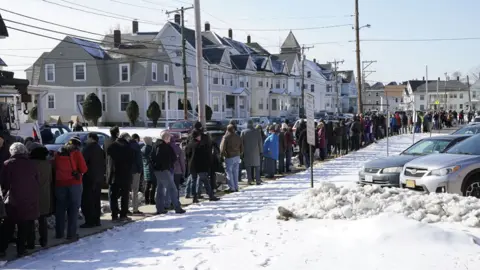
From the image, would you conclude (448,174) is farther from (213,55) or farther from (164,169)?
(213,55)

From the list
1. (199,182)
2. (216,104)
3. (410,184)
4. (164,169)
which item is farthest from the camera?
(216,104)

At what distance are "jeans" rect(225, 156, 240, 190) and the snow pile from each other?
171 inches

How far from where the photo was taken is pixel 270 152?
19188 millimetres

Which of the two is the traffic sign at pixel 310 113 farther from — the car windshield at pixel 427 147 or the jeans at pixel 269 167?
the jeans at pixel 269 167

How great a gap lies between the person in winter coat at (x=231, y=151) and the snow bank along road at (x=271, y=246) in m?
4.33

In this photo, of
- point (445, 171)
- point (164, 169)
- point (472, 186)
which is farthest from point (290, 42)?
point (164, 169)

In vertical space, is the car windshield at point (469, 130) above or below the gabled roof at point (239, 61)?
below

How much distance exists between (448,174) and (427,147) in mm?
4069

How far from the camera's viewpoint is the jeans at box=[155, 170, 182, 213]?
12484 mm

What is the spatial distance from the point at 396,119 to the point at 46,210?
3648cm

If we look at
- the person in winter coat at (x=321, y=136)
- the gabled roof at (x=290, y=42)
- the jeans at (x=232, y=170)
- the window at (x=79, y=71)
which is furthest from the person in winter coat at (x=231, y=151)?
the gabled roof at (x=290, y=42)

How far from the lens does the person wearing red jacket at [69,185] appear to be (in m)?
9.95

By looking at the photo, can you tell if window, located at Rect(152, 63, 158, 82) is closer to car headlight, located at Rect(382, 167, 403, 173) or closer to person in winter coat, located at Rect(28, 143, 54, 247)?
car headlight, located at Rect(382, 167, 403, 173)

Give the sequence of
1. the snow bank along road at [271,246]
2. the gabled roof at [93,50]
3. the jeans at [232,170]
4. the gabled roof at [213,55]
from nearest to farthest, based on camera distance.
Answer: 1. the snow bank along road at [271,246]
2. the jeans at [232,170]
3. the gabled roof at [93,50]
4. the gabled roof at [213,55]
